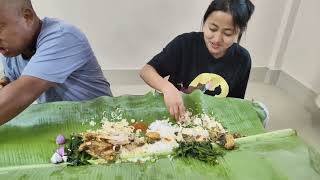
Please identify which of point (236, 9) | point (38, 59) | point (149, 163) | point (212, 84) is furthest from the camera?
point (212, 84)

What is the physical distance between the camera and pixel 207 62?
1327mm

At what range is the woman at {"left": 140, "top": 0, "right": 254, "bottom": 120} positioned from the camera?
1.21 meters

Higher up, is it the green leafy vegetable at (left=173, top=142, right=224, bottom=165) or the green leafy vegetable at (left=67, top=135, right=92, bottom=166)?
the green leafy vegetable at (left=173, top=142, right=224, bottom=165)

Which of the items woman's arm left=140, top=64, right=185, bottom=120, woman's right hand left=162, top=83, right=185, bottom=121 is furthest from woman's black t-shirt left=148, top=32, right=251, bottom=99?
woman's right hand left=162, top=83, right=185, bottom=121

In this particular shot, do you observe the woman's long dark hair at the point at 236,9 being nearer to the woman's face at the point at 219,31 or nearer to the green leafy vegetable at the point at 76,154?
the woman's face at the point at 219,31

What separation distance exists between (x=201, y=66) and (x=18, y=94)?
2.32 ft

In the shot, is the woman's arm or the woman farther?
the woman

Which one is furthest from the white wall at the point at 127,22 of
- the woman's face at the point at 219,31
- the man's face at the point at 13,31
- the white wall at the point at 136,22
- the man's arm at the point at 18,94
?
the man's arm at the point at 18,94

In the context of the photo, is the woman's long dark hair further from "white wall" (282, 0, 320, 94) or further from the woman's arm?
"white wall" (282, 0, 320, 94)

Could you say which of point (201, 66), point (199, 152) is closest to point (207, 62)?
point (201, 66)

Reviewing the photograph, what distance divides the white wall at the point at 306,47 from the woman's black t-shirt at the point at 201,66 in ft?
3.39

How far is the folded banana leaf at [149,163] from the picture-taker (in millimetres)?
747

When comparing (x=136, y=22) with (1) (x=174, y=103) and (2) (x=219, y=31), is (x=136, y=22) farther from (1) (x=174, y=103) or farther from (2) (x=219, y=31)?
(1) (x=174, y=103)

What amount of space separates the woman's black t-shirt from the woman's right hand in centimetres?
24
